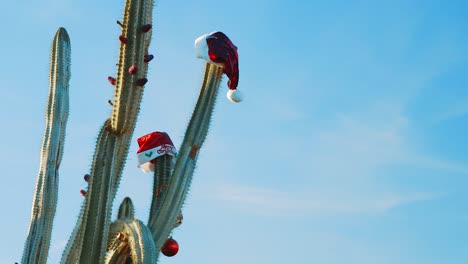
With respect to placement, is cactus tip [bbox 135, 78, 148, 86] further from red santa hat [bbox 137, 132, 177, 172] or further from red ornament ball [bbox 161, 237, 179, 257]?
red ornament ball [bbox 161, 237, 179, 257]

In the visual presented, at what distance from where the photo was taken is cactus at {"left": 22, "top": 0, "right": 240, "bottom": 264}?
9711 mm

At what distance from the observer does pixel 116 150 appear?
10.1m

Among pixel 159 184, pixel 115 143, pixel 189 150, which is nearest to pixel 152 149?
pixel 159 184

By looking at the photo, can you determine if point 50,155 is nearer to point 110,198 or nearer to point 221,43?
point 110,198

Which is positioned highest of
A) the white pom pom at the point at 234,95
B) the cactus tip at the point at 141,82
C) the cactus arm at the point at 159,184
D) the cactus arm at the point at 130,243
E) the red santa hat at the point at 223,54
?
the red santa hat at the point at 223,54

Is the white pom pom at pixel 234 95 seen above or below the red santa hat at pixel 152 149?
above

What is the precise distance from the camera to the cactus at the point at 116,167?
9711 mm

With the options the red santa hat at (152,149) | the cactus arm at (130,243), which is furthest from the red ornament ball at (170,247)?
the red santa hat at (152,149)

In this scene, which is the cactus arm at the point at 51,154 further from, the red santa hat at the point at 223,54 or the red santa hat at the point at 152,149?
the red santa hat at the point at 223,54

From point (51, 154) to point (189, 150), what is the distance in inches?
65.6

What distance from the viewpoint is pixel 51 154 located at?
10234mm

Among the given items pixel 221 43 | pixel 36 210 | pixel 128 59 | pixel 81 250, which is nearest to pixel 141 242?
pixel 81 250

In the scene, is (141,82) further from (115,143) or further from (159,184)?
(159,184)

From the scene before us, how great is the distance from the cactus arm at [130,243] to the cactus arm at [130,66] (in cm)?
115
